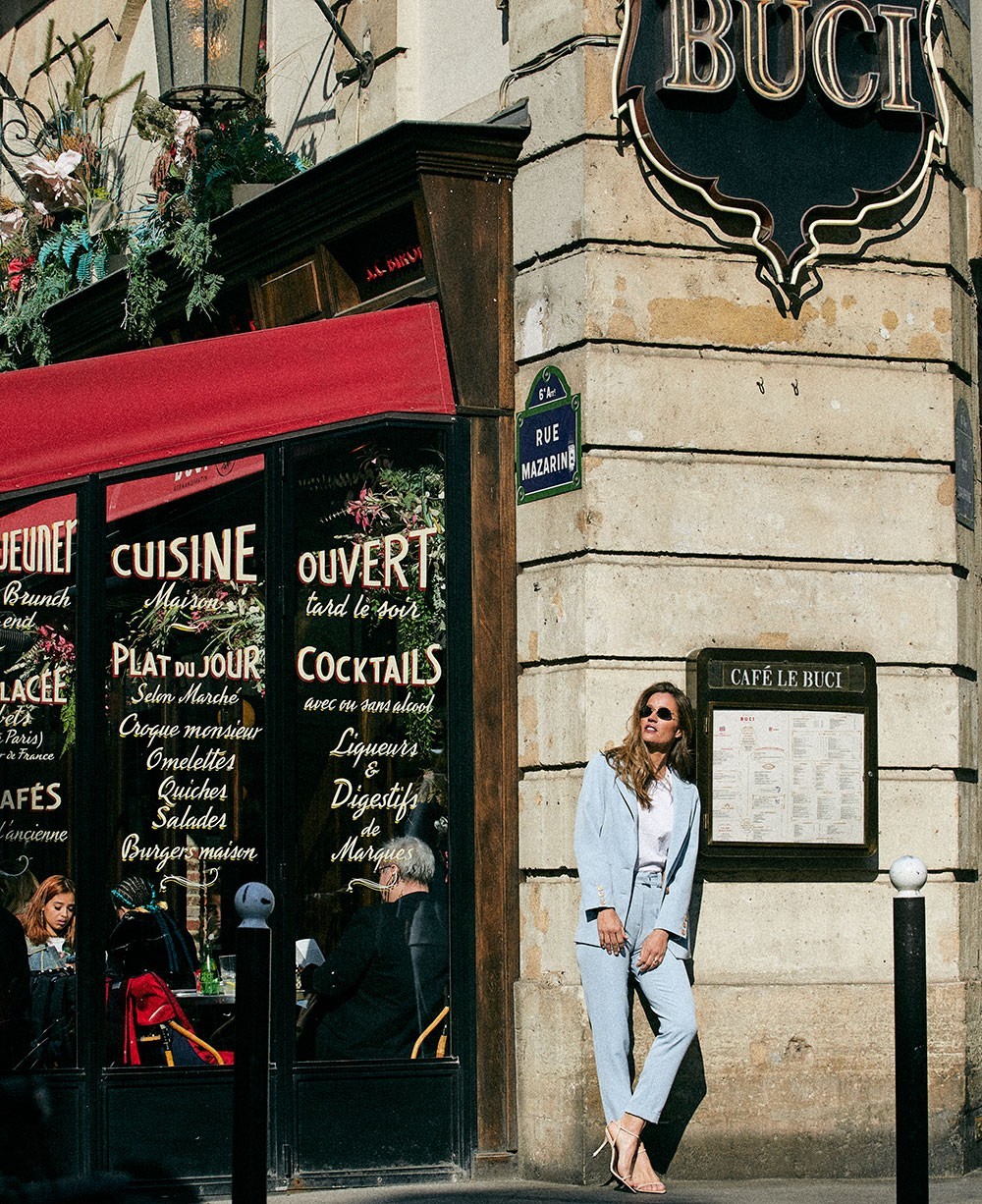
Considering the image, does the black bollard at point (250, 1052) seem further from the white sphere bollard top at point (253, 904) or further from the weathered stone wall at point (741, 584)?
the weathered stone wall at point (741, 584)

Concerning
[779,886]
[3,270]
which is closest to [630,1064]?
[779,886]

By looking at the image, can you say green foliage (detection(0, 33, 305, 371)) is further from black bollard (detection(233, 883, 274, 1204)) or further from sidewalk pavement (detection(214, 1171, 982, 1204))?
black bollard (detection(233, 883, 274, 1204))

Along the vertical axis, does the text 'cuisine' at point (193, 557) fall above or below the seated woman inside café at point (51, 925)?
above

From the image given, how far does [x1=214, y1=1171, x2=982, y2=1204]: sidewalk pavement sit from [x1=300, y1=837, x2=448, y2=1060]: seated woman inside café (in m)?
0.54

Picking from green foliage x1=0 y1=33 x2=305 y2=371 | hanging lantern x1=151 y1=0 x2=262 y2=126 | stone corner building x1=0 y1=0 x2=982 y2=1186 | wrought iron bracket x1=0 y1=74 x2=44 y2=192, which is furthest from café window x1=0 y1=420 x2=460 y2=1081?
wrought iron bracket x1=0 y1=74 x2=44 y2=192

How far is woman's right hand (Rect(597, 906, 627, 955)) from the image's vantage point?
276 inches

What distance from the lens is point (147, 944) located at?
7.59m

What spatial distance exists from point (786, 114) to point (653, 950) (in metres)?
3.32

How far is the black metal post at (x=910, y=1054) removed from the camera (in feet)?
17.1

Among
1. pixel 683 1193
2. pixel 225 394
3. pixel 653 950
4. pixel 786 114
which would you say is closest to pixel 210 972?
pixel 653 950

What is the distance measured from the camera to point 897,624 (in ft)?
25.6

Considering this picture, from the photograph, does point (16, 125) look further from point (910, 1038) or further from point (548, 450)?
point (910, 1038)

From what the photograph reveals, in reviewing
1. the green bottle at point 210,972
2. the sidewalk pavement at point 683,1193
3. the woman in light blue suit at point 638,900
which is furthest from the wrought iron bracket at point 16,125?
the sidewalk pavement at point 683,1193

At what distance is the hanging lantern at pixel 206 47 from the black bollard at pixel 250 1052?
16.1 feet
